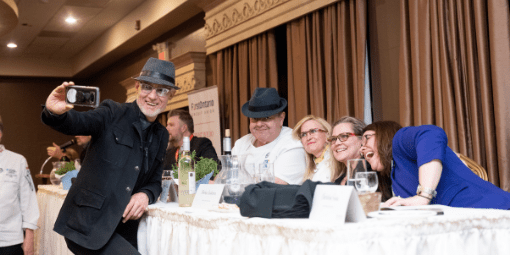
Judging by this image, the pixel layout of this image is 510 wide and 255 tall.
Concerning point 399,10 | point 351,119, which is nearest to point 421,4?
point 399,10

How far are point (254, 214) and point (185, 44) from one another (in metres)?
5.64

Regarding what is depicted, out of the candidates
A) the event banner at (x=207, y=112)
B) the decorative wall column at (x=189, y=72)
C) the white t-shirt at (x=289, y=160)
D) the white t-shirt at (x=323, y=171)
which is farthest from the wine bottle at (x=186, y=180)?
the decorative wall column at (x=189, y=72)

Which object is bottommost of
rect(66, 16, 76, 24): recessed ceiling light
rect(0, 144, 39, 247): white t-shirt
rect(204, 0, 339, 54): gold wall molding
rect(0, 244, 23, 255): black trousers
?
rect(0, 244, 23, 255): black trousers

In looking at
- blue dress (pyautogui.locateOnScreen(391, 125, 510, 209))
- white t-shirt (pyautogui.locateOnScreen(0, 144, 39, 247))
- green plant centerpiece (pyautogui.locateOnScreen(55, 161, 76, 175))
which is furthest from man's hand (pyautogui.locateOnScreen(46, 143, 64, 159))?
blue dress (pyautogui.locateOnScreen(391, 125, 510, 209))

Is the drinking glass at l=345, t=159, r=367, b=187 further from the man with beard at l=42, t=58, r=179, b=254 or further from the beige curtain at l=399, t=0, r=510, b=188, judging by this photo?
the beige curtain at l=399, t=0, r=510, b=188

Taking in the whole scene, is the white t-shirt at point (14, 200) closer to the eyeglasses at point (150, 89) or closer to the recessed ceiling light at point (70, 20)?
the eyeglasses at point (150, 89)

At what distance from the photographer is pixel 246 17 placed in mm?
4977

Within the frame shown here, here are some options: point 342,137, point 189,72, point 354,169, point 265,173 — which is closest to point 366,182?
point 354,169

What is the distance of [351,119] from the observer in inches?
97.4

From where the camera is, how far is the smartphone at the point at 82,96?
154cm

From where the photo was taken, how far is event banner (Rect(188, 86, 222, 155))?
17.9 feet

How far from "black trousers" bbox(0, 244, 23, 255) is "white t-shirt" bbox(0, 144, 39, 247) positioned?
0.03 m

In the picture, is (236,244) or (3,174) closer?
(236,244)

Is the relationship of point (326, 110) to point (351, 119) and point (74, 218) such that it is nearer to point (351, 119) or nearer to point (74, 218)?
point (351, 119)
